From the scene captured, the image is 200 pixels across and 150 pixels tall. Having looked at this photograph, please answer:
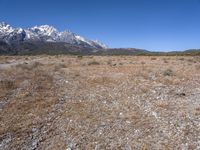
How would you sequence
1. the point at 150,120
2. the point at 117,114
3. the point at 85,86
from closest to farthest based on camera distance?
the point at 150,120 → the point at 117,114 → the point at 85,86

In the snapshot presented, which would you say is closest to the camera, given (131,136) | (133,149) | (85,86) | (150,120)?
(133,149)

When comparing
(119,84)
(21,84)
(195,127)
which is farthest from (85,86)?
(195,127)

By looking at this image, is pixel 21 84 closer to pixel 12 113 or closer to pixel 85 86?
pixel 85 86

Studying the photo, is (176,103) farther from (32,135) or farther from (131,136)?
(32,135)

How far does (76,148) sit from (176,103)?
8.44m

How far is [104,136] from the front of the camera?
12.2 m

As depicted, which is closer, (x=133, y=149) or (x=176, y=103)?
(x=133, y=149)

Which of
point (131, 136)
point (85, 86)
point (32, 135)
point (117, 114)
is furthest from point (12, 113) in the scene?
point (85, 86)

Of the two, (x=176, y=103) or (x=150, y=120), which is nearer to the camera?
(x=150, y=120)

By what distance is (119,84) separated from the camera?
2455cm

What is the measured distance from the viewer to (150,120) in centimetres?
1389

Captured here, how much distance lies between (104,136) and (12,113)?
19.9 feet

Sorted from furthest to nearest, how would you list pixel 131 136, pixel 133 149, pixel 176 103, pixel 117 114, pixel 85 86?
pixel 85 86
pixel 176 103
pixel 117 114
pixel 131 136
pixel 133 149

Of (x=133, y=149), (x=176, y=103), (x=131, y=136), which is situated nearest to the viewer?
(x=133, y=149)
